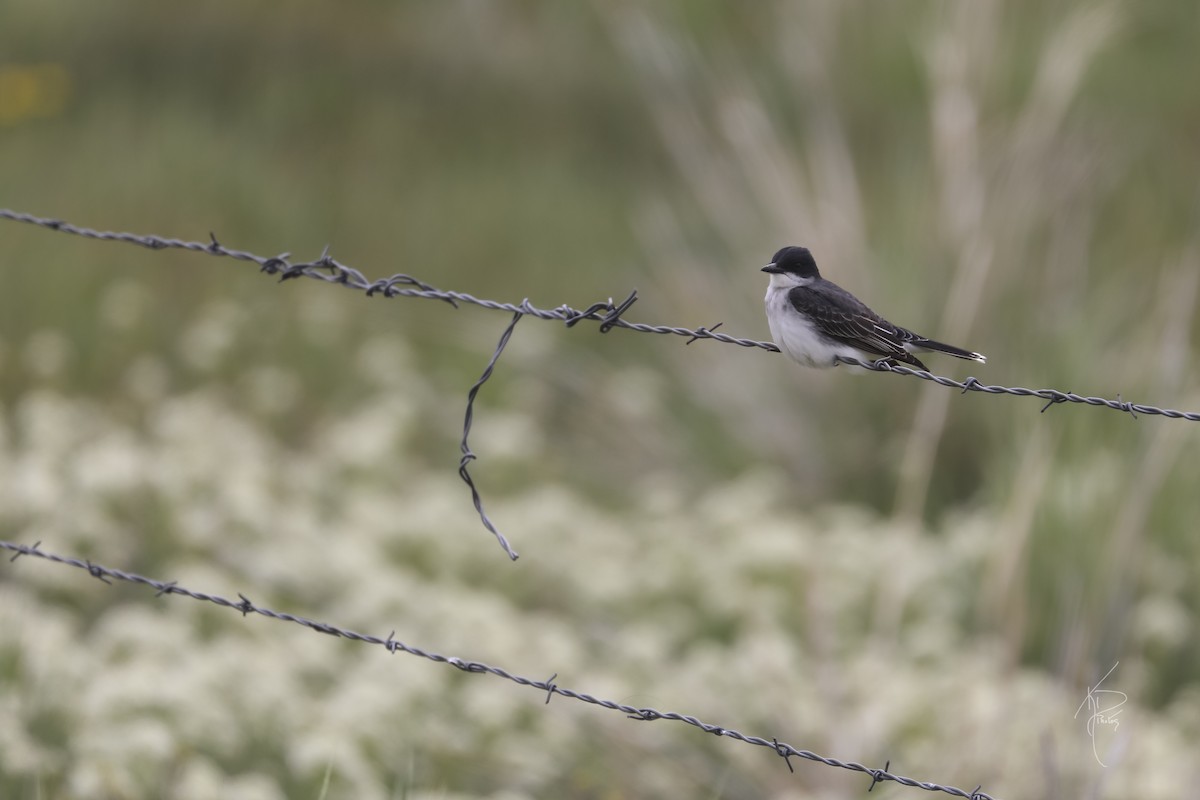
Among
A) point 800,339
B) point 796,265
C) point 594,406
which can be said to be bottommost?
point 800,339

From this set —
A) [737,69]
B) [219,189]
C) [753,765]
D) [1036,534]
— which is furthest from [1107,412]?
[219,189]

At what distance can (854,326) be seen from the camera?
12.0 ft

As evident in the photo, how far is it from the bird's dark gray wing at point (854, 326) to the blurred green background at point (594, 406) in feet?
4.71

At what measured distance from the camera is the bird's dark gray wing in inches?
144

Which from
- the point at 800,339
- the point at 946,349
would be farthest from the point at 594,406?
the point at 946,349

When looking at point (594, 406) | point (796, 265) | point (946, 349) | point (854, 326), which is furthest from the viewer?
point (594, 406)

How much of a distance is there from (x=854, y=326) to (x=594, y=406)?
654 centimetres

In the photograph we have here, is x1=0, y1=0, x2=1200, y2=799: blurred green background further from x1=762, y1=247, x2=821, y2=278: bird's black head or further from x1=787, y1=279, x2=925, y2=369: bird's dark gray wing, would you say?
x1=762, y1=247, x2=821, y2=278: bird's black head

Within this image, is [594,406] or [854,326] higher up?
[594,406]

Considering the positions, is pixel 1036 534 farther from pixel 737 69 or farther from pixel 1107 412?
pixel 737 69

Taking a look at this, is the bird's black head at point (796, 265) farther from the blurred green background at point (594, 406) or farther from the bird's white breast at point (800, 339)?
the blurred green background at point (594, 406)

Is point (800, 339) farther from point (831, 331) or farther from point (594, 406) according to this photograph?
point (594, 406)

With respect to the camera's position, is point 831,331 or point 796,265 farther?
point 796,265

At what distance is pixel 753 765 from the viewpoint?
556 cm
